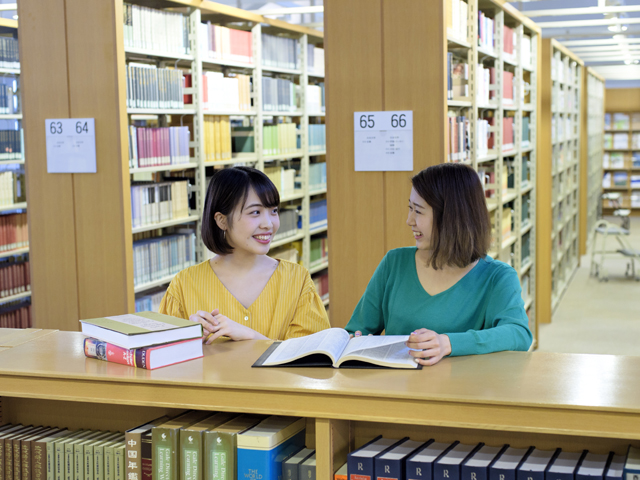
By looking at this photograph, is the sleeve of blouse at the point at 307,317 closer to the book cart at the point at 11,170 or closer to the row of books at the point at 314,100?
the book cart at the point at 11,170

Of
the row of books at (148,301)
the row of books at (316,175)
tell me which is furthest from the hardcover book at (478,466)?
the row of books at (316,175)

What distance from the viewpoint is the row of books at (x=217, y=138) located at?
4840 millimetres

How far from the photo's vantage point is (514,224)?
18.1 ft

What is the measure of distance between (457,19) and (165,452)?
298cm

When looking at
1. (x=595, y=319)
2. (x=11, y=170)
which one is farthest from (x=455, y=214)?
(x=595, y=319)

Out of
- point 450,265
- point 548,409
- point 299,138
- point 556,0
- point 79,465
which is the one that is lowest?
point 79,465

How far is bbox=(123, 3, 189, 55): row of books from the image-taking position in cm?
414

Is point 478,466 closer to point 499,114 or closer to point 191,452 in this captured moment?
point 191,452

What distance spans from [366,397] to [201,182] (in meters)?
3.35

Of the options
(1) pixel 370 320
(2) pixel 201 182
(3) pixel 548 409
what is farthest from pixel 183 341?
(2) pixel 201 182

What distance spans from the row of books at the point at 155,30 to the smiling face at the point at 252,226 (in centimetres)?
216

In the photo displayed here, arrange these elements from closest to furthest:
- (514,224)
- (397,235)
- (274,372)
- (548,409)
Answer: (548,409)
(274,372)
(397,235)
(514,224)

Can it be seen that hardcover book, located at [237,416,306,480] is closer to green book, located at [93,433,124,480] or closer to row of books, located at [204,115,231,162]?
green book, located at [93,433,124,480]

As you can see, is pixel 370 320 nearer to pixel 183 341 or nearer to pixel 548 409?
pixel 183 341
